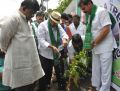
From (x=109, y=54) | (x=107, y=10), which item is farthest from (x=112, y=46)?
(x=107, y=10)

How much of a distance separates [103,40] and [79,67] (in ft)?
3.44

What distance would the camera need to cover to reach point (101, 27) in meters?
5.75

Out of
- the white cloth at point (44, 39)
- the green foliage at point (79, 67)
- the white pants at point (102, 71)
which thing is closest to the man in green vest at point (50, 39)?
the white cloth at point (44, 39)

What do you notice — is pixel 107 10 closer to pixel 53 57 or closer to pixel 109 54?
pixel 109 54

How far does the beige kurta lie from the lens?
4.96 meters

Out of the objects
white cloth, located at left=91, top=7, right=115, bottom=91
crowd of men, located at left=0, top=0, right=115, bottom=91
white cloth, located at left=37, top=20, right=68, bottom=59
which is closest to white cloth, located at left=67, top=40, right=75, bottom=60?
crowd of men, located at left=0, top=0, right=115, bottom=91

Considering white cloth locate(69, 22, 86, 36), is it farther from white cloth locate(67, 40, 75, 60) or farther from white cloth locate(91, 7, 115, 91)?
white cloth locate(91, 7, 115, 91)

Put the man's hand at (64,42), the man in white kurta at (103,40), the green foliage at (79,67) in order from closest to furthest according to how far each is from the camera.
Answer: the man in white kurta at (103,40) → the green foliage at (79,67) → the man's hand at (64,42)

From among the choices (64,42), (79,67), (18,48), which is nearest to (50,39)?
(64,42)

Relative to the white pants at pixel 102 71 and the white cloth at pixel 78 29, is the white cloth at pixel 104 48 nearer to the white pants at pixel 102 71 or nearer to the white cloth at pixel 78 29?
the white pants at pixel 102 71

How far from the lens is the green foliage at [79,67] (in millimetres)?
6495

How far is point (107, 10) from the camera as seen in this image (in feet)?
19.7

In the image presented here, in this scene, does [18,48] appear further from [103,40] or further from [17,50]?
[103,40]

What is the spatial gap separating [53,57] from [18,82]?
2.19m
